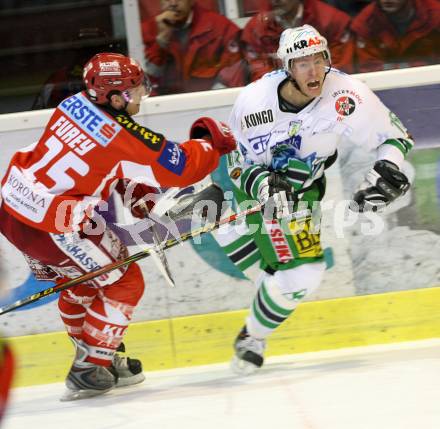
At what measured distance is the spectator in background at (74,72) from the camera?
12.3 ft

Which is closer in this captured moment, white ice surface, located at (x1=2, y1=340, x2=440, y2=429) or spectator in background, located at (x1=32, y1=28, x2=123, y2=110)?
white ice surface, located at (x1=2, y1=340, x2=440, y2=429)

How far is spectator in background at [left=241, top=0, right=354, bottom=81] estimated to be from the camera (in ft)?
12.3

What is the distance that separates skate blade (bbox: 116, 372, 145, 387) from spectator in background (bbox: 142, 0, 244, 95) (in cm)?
105

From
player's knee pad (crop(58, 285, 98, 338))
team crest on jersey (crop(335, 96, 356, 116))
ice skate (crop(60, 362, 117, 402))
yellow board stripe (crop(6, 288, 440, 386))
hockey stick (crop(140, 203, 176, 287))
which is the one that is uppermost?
team crest on jersey (crop(335, 96, 356, 116))

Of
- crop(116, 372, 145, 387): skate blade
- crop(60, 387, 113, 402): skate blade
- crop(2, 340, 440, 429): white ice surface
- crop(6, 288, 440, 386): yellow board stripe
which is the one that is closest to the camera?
crop(2, 340, 440, 429): white ice surface

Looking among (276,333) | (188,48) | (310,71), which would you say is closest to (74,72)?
(188,48)

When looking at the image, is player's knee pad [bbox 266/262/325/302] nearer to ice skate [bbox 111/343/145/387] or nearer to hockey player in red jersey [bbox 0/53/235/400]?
hockey player in red jersey [bbox 0/53/235/400]

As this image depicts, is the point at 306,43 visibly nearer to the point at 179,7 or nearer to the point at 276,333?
the point at 179,7

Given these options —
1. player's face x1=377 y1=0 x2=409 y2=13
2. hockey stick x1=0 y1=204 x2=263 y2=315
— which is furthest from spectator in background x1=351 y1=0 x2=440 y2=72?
hockey stick x1=0 y1=204 x2=263 y2=315

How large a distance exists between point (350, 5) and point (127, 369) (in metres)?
1.59

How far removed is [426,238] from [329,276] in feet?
1.28

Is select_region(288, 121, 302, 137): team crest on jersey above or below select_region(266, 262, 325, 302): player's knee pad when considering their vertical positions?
above

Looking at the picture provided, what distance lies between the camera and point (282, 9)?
3740 mm

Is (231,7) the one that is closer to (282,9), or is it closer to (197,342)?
(282,9)
